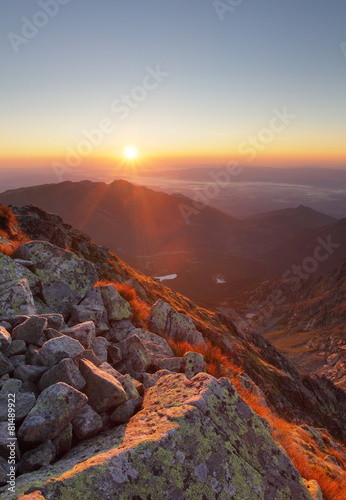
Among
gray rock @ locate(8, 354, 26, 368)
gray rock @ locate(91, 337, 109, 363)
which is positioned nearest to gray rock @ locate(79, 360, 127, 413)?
gray rock @ locate(8, 354, 26, 368)

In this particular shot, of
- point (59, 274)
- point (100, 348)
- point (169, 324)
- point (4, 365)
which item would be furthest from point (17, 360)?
point (169, 324)

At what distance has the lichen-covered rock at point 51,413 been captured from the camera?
4.31 metres

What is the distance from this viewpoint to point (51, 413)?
4461 mm

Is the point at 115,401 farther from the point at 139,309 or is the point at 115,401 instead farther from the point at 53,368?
the point at 139,309

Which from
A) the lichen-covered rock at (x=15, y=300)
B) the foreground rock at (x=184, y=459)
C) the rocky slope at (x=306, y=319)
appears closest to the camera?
the foreground rock at (x=184, y=459)

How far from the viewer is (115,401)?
5449 mm

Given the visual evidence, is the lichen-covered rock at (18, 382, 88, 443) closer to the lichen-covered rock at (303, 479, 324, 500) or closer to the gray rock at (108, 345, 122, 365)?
the gray rock at (108, 345, 122, 365)

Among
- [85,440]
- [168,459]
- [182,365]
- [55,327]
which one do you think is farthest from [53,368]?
[182,365]

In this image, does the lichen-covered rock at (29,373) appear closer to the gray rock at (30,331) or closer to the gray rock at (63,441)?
the gray rock at (30,331)

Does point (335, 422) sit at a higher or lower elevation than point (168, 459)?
lower

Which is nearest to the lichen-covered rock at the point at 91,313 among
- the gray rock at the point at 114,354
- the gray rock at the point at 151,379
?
the gray rock at the point at 114,354

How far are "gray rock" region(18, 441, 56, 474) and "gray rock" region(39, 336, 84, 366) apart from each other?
150 centimetres

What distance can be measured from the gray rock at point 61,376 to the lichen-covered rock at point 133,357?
2.38 metres

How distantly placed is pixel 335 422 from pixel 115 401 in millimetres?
42972
